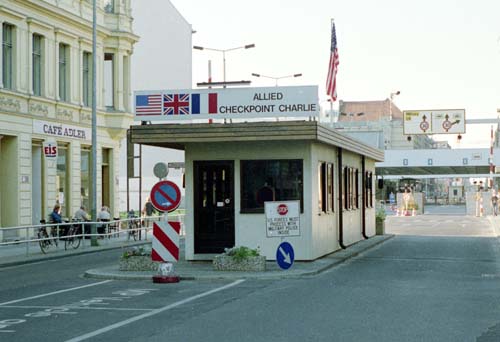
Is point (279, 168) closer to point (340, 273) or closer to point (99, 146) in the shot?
point (340, 273)

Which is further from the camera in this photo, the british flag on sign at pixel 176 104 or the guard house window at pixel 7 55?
the guard house window at pixel 7 55

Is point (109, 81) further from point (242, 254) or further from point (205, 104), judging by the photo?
point (242, 254)

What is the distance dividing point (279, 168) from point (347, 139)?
4.48m

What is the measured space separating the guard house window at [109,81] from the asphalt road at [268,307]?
22244mm

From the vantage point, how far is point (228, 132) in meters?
21.3

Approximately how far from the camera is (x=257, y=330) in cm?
1147

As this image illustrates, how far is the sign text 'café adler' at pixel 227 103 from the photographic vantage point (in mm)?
21250

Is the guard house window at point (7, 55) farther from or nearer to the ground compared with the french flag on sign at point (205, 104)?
farther from the ground

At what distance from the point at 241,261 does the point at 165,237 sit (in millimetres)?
2361

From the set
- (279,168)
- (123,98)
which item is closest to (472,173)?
(123,98)

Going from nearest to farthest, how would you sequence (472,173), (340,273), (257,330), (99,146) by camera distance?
(257,330), (340,273), (99,146), (472,173)

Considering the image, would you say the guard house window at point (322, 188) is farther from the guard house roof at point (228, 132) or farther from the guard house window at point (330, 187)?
the guard house roof at point (228, 132)

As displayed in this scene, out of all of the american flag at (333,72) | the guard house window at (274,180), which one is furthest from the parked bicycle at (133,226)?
the guard house window at (274,180)

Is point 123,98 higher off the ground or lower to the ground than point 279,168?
higher
